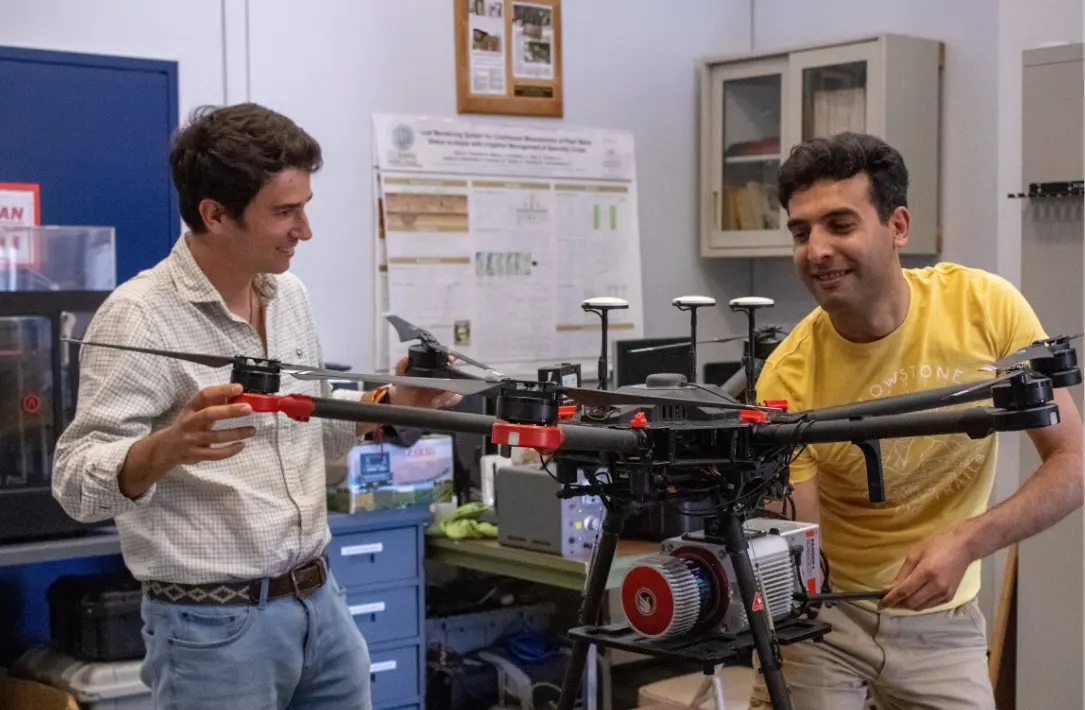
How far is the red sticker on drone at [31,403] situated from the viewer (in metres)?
3.20

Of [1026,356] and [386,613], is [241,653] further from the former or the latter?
[386,613]

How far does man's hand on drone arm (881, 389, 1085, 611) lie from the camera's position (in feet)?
5.24

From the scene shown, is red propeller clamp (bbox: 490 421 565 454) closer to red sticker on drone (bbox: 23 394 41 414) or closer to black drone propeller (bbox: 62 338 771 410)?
black drone propeller (bbox: 62 338 771 410)

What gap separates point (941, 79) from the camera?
15.1ft

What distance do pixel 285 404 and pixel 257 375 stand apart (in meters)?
0.08

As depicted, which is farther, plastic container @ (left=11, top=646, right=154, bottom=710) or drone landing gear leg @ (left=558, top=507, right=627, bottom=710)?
plastic container @ (left=11, top=646, right=154, bottom=710)

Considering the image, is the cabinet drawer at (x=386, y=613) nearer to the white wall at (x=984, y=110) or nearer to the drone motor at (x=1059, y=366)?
the white wall at (x=984, y=110)

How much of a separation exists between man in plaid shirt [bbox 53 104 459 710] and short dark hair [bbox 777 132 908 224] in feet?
2.05

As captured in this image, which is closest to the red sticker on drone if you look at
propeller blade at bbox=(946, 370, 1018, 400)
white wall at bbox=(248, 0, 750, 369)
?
A: white wall at bbox=(248, 0, 750, 369)

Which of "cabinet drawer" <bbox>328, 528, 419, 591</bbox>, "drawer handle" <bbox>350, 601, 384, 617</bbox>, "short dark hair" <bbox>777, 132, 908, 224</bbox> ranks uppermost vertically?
"short dark hair" <bbox>777, 132, 908, 224</bbox>

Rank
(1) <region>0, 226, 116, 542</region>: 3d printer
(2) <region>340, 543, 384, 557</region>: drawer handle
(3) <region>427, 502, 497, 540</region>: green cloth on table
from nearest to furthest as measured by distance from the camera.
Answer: (1) <region>0, 226, 116, 542</region>: 3d printer → (2) <region>340, 543, 384, 557</region>: drawer handle → (3) <region>427, 502, 497, 540</region>: green cloth on table

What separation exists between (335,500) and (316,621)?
1723 millimetres

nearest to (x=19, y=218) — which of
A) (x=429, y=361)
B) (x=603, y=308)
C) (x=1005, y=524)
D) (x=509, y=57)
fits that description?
(x=509, y=57)

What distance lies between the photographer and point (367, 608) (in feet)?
11.9
